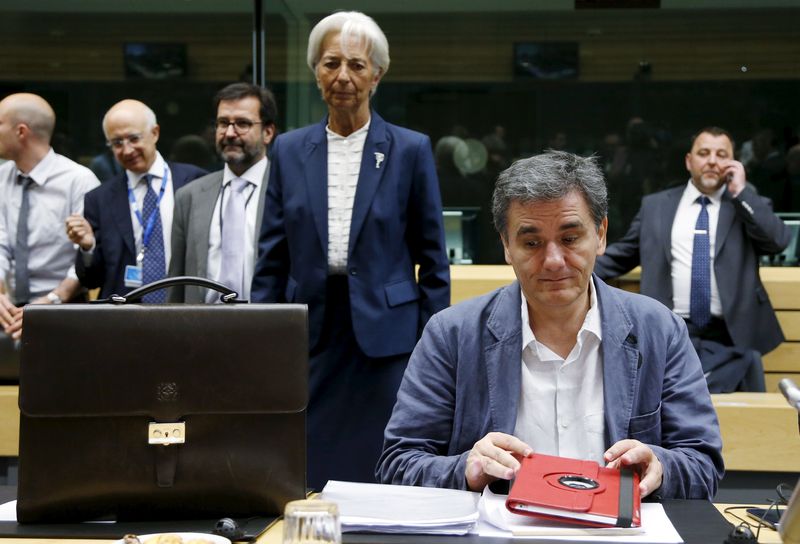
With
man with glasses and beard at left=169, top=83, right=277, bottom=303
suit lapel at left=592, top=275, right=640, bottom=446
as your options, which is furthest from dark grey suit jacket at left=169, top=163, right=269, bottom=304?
suit lapel at left=592, top=275, right=640, bottom=446

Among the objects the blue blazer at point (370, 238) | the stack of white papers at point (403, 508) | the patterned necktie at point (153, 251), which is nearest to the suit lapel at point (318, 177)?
the blue blazer at point (370, 238)

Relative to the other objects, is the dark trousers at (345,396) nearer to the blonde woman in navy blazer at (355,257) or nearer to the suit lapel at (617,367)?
the blonde woman in navy blazer at (355,257)

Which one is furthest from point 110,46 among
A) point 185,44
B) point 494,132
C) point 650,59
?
point 650,59

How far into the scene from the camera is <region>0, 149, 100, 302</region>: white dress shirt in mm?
4762

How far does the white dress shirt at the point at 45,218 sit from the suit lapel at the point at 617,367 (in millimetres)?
3301

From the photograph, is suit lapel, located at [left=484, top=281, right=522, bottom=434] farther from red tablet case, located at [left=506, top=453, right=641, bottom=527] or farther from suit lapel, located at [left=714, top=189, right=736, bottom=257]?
suit lapel, located at [left=714, top=189, right=736, bottom=257]

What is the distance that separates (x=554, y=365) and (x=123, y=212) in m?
2.81

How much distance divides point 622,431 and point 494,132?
5.31 meters

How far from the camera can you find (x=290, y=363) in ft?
5.42

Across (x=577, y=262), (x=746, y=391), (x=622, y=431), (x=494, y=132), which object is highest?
(x=494, y=132)

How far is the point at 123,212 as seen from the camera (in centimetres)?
441

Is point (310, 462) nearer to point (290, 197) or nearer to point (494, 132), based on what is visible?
point (290, 197)

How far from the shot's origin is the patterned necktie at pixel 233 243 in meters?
3.77

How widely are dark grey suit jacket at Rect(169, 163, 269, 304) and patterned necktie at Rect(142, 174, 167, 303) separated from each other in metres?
0.31
